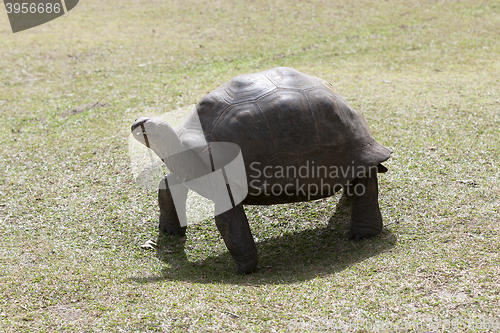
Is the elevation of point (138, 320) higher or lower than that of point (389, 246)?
higher

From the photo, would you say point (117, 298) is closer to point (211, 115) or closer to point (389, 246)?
point (211, 115)

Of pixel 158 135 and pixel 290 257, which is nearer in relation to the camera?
pixel 158 135

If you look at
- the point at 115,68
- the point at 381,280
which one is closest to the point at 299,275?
the point at 381,280

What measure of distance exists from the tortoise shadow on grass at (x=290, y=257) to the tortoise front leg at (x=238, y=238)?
0.34 ft

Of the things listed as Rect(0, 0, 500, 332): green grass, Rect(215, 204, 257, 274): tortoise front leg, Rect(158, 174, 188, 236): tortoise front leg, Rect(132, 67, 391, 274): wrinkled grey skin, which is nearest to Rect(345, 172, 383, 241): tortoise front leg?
Rect(132, 67, 391, 274): wrinkled grey skin

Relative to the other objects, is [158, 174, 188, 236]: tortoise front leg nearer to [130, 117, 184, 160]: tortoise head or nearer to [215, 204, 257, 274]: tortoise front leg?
[130, 117, 184, 160]: tortoise head

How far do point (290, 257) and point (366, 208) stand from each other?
2.49ft

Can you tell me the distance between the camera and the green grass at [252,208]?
3121 mm

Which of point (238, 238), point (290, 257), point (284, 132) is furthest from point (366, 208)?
point (238, 238)

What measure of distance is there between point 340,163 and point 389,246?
0.77 m

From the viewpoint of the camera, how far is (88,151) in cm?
598

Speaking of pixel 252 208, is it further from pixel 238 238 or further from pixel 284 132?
pixel 284 132

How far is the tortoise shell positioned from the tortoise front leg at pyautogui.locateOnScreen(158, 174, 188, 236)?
60 centimetres

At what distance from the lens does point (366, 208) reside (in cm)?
409
